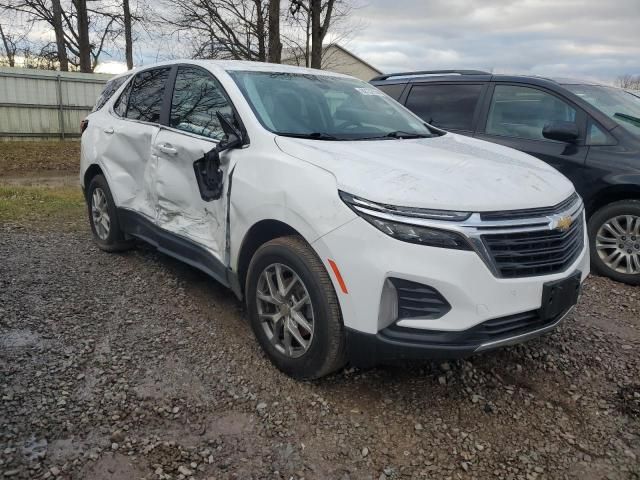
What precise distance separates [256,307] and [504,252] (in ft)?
4.77

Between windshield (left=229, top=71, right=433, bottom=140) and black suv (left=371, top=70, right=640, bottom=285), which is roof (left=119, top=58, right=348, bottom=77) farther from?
black suv (left=371, top=70, right=640, bottom=285)

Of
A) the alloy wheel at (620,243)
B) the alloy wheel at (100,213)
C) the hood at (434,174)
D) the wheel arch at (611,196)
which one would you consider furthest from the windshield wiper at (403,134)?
the alloy wheel at (100,213)

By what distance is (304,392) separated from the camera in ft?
9.58

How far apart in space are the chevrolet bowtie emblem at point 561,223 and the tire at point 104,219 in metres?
3.73

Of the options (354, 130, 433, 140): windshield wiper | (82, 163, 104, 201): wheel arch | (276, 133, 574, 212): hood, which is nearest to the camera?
(276, 133, 574, 212): hood

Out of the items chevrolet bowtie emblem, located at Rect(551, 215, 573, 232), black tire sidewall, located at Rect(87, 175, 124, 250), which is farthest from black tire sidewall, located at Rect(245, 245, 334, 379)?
black tire sidewall, located at Rect(87, 175, 124, 250)

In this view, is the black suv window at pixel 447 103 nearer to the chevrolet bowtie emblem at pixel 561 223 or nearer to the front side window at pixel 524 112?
the front side window at pixel 524 112

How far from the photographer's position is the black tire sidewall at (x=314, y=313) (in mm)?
2664

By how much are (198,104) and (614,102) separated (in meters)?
4.10

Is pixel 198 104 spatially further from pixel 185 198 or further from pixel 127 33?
pixel 127 33

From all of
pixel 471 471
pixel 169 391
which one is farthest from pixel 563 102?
pixel 169 391

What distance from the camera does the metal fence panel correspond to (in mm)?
16188

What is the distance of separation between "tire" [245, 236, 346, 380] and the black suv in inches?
128

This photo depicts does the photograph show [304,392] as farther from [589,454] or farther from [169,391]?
[589,454]
